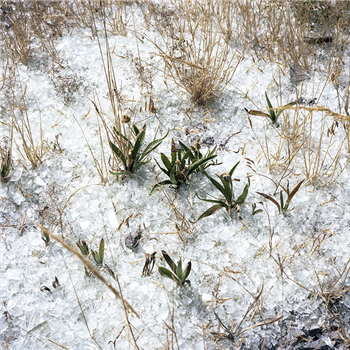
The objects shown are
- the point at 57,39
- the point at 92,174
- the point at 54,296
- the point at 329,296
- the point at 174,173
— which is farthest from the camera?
the point at 57,39

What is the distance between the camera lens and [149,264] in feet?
5.21

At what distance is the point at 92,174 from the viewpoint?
6.54 ft

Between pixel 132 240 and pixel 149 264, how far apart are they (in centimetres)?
17

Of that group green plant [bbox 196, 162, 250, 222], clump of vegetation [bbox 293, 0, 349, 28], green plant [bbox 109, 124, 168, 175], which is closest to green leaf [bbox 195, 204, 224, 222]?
green plant [bbox 196, 162, 250, 222]

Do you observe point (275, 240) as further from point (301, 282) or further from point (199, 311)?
point (199, 311)

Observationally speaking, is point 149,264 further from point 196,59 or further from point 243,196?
point 196,59

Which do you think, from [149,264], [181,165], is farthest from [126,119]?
[149,264]

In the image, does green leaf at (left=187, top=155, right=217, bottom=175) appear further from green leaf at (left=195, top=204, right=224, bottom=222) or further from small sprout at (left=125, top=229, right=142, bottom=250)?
small sprout at (left=125, top=229, right=142, bottom=250)

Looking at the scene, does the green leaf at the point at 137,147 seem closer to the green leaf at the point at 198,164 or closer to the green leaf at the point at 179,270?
the green leaf at the point at 198,164

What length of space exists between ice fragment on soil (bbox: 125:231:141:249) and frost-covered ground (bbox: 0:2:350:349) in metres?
0.03

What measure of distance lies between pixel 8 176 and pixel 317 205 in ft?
5.78

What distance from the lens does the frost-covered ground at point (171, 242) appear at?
1492 millimetres

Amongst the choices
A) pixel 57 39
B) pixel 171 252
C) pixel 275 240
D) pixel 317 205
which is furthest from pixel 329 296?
pixel 57 39

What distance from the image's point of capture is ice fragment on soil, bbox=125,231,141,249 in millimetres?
1697
